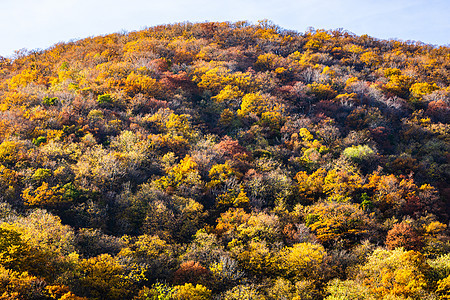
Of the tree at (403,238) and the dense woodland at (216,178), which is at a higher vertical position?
the dense woodland at (216,178)

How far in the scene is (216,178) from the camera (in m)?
33.8

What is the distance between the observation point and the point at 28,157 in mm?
29922

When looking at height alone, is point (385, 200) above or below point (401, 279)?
above

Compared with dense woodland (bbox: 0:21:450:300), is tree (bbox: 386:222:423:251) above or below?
below

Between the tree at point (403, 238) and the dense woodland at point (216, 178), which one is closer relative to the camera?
the dense woodland at point (216, 178)

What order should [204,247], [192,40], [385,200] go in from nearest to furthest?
[204,247], [385,200], [192,40]

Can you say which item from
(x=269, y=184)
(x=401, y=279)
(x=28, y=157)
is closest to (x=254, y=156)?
(x=269, y=184)

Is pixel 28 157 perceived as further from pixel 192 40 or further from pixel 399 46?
pixel 399 46

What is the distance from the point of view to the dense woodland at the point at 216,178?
2166 cm

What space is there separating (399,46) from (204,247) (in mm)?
84819

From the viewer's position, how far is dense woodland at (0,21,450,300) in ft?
71.1

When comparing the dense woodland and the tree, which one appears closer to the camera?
the dense woodland

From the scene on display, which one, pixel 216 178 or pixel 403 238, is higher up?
pixel 216 178

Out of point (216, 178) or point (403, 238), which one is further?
point (216, 178)
